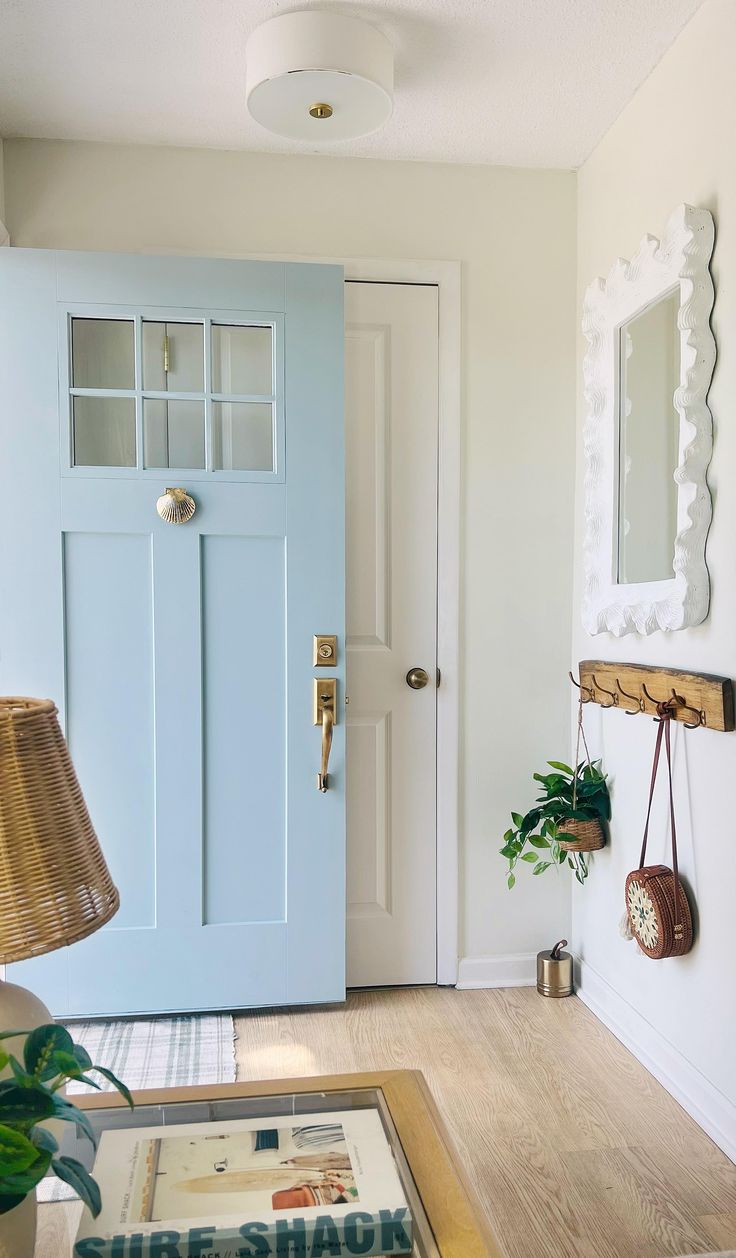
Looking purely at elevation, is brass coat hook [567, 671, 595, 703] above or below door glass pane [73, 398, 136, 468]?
below

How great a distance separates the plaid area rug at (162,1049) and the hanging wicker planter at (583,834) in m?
1.06

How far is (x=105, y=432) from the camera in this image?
104 inches

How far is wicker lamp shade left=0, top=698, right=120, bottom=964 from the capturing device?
3.02 feet

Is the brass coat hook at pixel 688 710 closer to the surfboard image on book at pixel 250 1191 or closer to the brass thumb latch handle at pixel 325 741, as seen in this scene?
the brass thumb latch handle at pixel 325 741

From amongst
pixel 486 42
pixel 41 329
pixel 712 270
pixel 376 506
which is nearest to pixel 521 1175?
pixel 376 506

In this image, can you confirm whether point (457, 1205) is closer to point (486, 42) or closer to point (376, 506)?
A: point (376, 506)

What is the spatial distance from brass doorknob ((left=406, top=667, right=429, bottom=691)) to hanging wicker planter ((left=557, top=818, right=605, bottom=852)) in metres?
0.57

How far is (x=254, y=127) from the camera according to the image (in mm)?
2656

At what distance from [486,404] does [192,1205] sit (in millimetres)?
2360

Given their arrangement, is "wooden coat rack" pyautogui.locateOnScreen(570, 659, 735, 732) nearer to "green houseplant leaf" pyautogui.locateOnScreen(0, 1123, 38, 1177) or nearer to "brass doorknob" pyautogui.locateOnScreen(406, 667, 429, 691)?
"brass doorknob" pyautogui.locateOnScreen(406, 667, 429, 691)

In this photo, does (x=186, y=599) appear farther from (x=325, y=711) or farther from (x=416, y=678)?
(x=416, y=678)

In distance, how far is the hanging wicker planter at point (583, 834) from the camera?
106 inches

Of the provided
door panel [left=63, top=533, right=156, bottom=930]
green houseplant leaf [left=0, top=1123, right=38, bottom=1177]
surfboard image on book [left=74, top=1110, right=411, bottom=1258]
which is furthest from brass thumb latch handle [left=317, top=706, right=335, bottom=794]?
green houseplant leaf [left=0, top=1123, right=38, bottom=1177]

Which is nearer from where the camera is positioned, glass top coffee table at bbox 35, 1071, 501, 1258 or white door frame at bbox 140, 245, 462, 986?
glass top coffee table at bbox 35, 1071, 501, 1258
